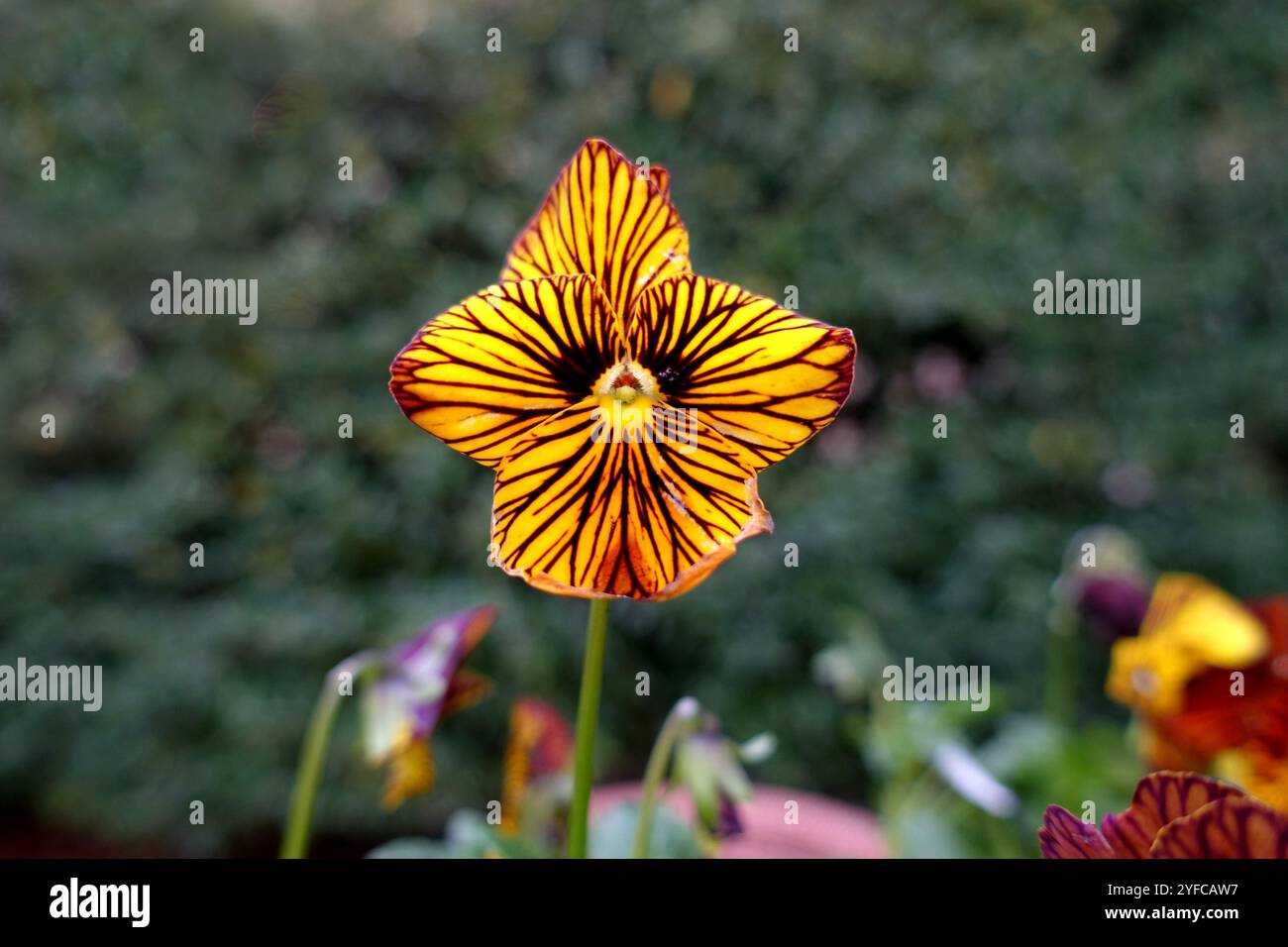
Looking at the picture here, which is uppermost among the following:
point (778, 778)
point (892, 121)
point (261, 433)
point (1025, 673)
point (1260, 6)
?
point (1260, 6)

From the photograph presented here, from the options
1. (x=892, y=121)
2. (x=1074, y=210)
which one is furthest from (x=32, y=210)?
(x=1074, y=210)

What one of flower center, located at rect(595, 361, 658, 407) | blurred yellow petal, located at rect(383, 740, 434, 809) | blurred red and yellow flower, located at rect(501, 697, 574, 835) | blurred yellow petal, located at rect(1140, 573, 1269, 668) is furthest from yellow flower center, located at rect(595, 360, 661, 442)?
blurred yellow petal, located at rect(1140, 573, 1269, 668)

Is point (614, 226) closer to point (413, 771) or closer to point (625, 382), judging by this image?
point (625, 382)

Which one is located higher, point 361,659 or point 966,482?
point 966,482

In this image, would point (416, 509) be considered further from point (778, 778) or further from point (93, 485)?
point (778, 778)

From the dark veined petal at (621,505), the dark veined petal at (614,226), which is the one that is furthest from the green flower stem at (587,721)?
the dark veined petal at (614,226)

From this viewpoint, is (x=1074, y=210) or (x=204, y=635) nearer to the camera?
(x=204, y=635)

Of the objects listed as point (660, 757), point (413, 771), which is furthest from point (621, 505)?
point (413, 771)
